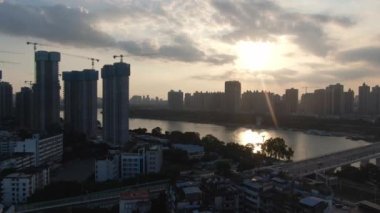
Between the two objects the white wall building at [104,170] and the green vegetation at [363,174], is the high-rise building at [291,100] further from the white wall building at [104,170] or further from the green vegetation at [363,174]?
the white wall building at [104,170]

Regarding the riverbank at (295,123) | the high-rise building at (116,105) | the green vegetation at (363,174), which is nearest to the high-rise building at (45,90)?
the high-rise building at (116,105)

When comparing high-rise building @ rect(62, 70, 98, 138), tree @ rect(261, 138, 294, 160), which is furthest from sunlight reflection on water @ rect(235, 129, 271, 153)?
high-rise building @ rect(62, 70, 98, 138)

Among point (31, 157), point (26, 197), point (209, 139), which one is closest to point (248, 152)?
point (209, 139)

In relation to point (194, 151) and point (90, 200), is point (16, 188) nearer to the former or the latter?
point (90, 200)

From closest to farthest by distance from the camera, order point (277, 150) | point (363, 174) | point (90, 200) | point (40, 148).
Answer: point (90, 200) → point (363, 174) → point (40, 148) → point (277, 150)

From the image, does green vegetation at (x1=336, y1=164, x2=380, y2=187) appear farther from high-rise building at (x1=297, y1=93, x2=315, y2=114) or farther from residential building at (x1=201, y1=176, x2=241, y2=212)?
high-rise building at (x1=297, y1=93, x2=315, y2=114)

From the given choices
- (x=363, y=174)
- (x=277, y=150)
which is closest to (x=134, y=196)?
(x=363, y=174)

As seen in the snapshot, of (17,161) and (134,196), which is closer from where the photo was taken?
(134,196)
